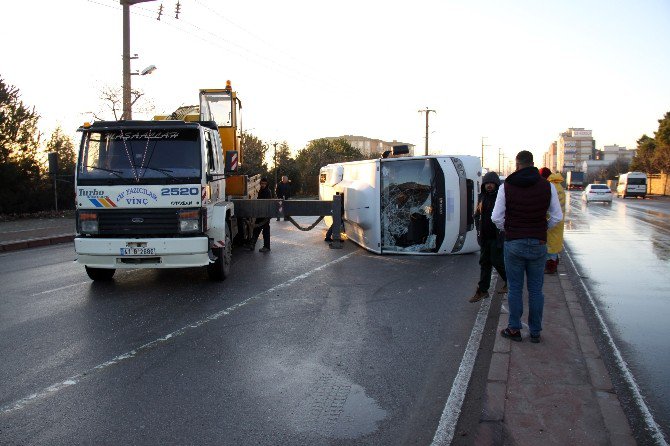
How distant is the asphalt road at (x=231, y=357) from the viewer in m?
3.86

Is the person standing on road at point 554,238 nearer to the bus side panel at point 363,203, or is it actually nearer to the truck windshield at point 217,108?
the bus side panel at point 363,203

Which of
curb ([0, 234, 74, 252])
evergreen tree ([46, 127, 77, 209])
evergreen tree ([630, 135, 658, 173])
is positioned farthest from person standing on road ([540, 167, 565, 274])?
evergreen tree ([630, 135, 658, 173])

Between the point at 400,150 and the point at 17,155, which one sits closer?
the point at 400,150

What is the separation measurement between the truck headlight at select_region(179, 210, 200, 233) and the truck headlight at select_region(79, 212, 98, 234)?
1267 mm

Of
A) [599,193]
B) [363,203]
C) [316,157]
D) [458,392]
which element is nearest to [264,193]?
[363,203]

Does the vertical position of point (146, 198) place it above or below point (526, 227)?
above

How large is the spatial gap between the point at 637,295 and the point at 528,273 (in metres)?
3.53

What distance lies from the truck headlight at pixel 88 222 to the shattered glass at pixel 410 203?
232 inches

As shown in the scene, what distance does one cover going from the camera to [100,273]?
8.99 metres

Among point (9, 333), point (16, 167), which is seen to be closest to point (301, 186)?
point (16, 167)

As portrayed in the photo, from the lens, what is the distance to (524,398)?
4.17m

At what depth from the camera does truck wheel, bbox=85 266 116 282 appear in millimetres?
8875

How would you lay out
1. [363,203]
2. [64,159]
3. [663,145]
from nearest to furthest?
[363,203] < [64,159] < [663,145]

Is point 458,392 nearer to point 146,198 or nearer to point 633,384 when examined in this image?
point 633,384
